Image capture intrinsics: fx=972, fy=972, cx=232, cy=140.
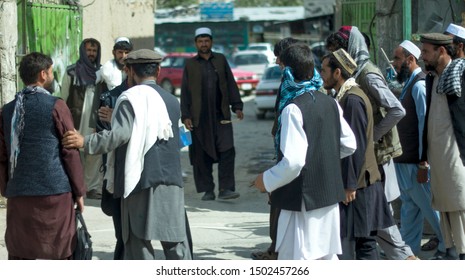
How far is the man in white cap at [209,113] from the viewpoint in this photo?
11.3 meters

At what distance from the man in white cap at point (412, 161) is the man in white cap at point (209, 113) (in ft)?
11.2

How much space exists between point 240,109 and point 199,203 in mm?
1187

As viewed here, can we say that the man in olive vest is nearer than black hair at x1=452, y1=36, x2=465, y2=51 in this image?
Yes

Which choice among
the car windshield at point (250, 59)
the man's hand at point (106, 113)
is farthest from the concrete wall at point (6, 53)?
the car windshield at point (250, 59)

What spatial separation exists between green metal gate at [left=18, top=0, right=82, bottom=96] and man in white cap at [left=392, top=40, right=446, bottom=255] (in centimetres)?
485

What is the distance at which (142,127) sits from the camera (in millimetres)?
6289

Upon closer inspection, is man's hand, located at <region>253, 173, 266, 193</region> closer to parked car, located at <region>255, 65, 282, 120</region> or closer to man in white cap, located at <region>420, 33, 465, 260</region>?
man in white cap, located at <region>420, 33, 465, 260</region>

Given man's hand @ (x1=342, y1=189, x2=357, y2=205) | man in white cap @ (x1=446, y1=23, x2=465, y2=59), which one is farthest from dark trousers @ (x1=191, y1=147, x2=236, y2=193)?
man's hand @ (x1=342, y1=189, x2=357, y2=205)

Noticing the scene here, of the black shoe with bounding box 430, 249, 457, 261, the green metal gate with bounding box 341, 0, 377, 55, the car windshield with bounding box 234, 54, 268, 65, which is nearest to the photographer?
the black shoe with bounding box 430, 249, 457, 261

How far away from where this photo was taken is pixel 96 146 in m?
6.21

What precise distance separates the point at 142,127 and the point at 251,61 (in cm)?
3000

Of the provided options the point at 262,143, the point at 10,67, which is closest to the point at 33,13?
the point at 10,67

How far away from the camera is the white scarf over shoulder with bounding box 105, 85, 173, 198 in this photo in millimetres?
6270
